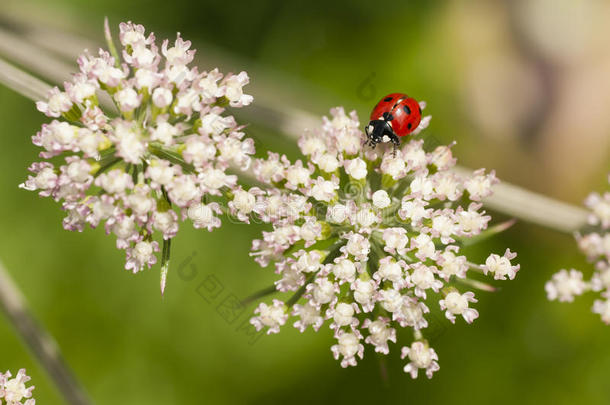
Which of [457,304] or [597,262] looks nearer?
[457,304]

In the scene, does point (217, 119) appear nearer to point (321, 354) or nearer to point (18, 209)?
point (321, 354)

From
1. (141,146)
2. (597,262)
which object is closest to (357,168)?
(141,146)

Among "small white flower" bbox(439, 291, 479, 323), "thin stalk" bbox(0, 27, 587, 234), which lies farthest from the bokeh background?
"small white flower" bbox(439, 291, 479, 323)

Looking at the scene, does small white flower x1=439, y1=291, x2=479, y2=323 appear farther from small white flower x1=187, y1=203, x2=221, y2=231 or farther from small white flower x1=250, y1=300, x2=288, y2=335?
small white flower x1=187, y1=203, x2=221, y2=231

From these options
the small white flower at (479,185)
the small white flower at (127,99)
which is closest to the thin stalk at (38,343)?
the small white flower at (127,99)

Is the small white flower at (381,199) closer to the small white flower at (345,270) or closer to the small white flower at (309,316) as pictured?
the small white flower at (345,270)

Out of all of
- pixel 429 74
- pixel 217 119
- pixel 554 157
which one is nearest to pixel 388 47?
pixel 429 74

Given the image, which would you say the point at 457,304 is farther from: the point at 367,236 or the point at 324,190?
the point at 324,190
